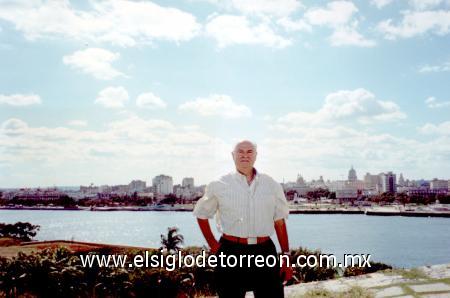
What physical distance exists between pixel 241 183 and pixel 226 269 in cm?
50

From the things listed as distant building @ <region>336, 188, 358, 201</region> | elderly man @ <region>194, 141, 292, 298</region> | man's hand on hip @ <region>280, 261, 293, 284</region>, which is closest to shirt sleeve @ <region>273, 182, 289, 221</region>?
elderly man @ <region>194, 141, 292, 298</region>

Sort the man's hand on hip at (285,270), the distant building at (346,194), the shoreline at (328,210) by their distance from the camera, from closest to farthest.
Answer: the man's hand on hip at (285,270) → the shoreline at (328,210) → the distant building at (346,194)

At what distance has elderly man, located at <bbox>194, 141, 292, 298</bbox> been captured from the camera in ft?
7.77

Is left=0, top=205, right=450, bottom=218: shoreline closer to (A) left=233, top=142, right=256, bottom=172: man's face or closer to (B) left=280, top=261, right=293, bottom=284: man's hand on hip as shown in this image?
(B) left=280, top=261, right=293, bottom=284: man's hand on hip

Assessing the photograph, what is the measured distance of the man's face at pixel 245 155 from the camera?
2436mm

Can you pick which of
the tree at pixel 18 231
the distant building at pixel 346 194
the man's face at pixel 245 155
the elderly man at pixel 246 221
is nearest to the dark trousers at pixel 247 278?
the elderly man at pixel 246 221

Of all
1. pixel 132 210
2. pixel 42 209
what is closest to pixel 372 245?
pixel 132 210

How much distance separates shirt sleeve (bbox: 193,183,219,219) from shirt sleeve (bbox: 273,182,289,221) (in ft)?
1.22

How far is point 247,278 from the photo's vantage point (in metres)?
2.38

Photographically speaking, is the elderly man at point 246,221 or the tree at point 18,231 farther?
the tree at point 18,231

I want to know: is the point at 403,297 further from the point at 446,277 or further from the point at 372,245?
the point at 372,245

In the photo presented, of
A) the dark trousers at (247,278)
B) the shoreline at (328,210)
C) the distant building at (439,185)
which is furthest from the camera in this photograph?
the distant building at (439,185)

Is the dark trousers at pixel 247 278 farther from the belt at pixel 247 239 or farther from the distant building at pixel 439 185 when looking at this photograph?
the distant building at pixel 439 185

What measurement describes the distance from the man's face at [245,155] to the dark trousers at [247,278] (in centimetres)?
46
